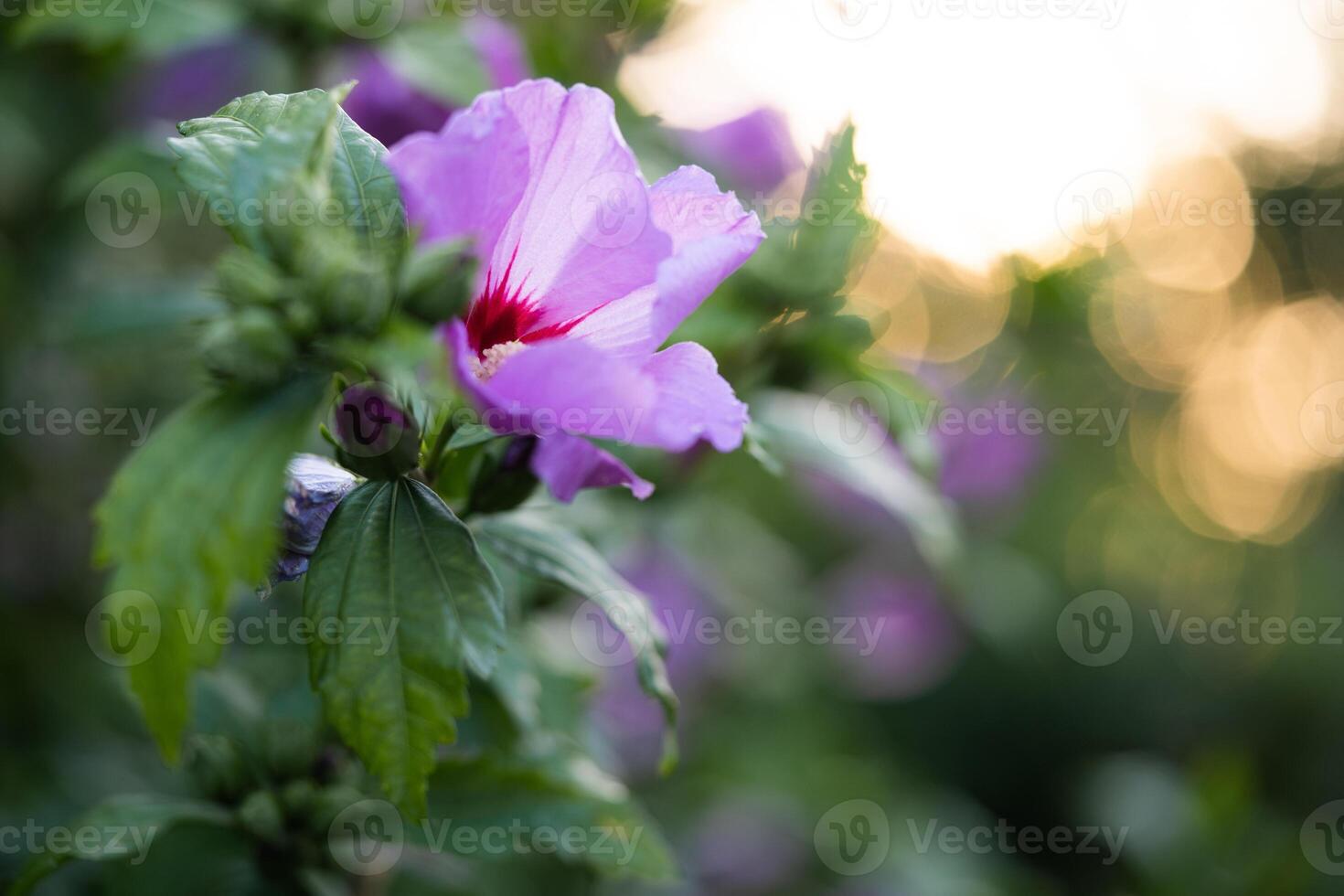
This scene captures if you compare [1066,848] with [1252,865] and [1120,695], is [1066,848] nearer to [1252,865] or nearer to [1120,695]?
[1120,695]

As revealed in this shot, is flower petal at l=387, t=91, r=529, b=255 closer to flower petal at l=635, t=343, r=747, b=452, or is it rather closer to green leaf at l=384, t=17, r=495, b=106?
flower petal at l=635, t=343, r=747, b=452

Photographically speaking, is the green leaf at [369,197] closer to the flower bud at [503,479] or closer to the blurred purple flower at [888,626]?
the flower bud at [503,479]

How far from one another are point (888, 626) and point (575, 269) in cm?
270

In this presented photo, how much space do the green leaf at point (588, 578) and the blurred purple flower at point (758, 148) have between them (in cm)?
130

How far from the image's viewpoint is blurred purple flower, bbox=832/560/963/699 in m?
3.48

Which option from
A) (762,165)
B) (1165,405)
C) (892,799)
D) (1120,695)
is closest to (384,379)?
(762,165)

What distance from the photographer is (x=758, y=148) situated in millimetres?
2391

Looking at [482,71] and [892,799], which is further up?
[482,71]

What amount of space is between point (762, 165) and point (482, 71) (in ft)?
2.72

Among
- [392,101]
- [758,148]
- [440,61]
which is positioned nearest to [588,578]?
[440,61]

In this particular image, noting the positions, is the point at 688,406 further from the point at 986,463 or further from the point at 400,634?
the point at 986,463

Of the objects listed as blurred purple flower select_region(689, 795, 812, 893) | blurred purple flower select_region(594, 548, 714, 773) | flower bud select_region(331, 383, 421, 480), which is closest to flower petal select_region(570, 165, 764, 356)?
flower bud select_region(331, 383, 421, 480)

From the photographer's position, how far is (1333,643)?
18.1ft

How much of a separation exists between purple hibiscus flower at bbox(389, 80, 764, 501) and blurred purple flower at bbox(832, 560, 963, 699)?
2555 millimetres
